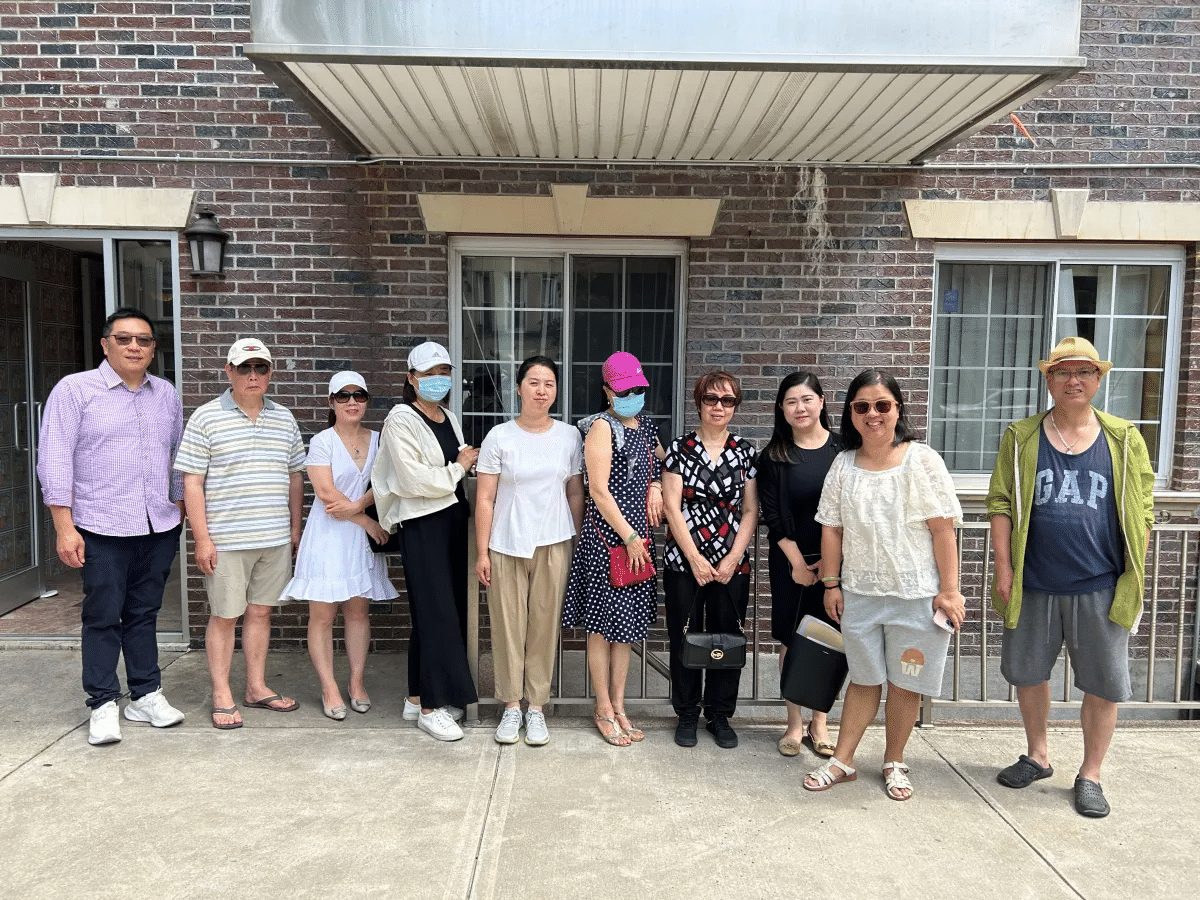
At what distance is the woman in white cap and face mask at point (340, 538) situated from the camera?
158 inches

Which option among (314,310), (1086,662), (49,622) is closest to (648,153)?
(314,310)

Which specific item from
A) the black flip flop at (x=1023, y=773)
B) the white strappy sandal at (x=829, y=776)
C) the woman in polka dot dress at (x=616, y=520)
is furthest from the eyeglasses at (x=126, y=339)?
the black flip flop at (x=1023, y=773)

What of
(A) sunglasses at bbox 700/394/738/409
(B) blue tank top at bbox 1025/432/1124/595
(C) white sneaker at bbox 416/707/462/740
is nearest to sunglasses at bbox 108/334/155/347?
(C) white sneaker at bbox 416/707/462/740

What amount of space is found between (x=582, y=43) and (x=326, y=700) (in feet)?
10.6

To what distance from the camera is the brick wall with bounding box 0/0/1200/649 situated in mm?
5000

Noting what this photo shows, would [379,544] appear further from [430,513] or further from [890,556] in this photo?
[890,556]

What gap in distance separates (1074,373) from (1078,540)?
0.65 metres

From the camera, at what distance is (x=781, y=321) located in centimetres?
527

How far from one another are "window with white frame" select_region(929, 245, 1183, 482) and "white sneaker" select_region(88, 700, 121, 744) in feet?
15.8

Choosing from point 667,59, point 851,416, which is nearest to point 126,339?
point 667,59

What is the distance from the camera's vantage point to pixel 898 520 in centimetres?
327

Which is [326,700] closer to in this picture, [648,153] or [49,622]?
[49,622]

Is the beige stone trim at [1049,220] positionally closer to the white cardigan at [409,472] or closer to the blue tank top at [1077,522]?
the blue tank top at [1077,522]

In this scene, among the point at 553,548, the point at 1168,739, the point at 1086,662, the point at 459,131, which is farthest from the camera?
the point at 459,131
